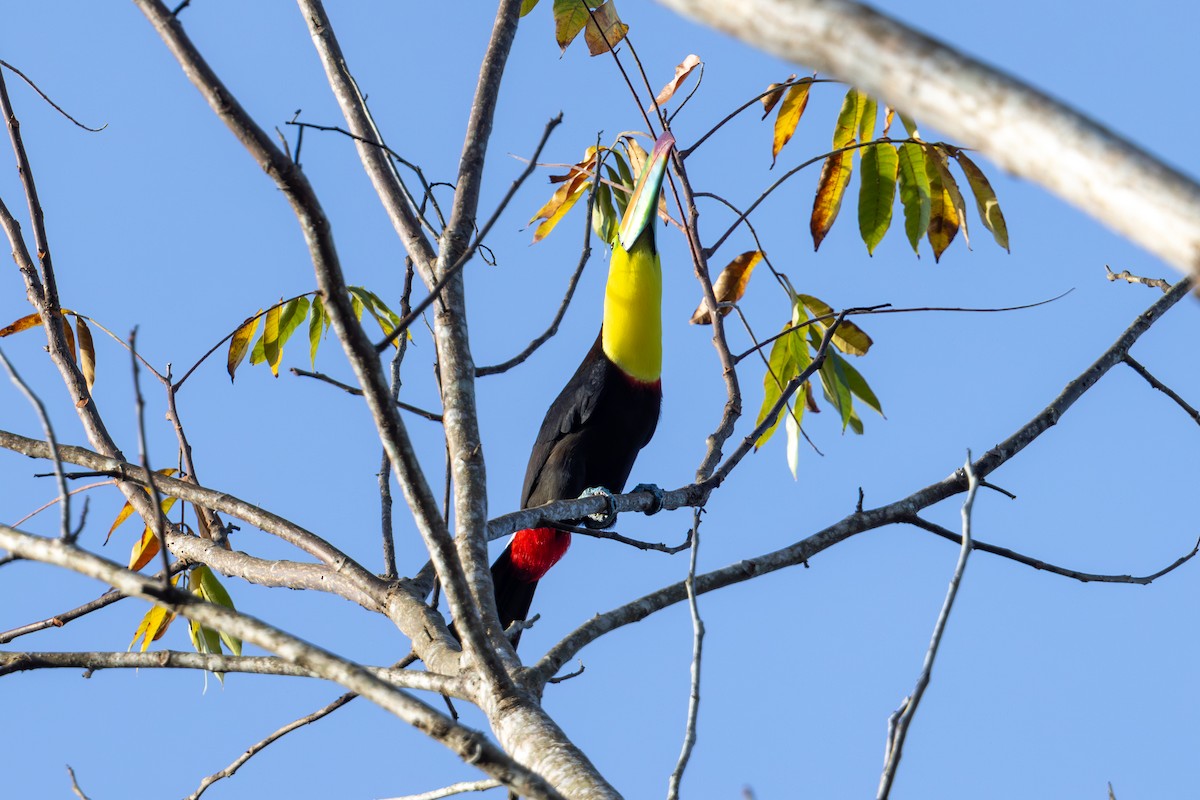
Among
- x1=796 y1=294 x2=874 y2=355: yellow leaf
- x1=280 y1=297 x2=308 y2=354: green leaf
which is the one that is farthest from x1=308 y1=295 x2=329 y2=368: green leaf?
x1=796 y1=294 x2=874 y2=355: yellow leaf

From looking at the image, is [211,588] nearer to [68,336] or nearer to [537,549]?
[68,336]

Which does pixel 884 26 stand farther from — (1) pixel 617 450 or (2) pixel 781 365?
(1) pixel 617 450

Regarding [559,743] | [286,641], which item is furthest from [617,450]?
[286,641]

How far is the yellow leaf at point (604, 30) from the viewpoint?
2.81 meters

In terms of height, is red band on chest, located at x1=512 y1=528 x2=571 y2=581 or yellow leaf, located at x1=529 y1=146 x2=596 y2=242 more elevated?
yellow leaf, located at x1=529 y1=146 x2=596 y2=242

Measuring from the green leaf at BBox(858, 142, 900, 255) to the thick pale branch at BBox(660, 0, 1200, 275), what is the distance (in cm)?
181

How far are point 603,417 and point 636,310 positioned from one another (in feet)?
1.23

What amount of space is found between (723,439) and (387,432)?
144 cm

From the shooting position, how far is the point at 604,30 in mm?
2811

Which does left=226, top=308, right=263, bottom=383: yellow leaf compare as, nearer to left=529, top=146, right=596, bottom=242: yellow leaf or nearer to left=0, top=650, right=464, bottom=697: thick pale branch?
left=529, top=146, right=596, bottom=242: yellow leaf

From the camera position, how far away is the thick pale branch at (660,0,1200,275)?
0.69 meters

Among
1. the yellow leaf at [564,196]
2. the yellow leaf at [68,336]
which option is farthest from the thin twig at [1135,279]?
the yellow leaf at [68,336]

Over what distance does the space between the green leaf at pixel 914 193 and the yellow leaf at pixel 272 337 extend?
1564mm

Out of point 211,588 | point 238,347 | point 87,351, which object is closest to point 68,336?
point 87,351
